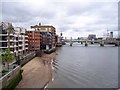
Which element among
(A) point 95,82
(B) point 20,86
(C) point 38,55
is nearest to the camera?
(B) point 20,86

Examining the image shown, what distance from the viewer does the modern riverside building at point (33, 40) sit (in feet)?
212

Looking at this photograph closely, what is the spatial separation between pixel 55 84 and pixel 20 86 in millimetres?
4535

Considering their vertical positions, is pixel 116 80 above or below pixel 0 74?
below

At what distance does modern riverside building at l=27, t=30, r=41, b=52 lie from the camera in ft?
212

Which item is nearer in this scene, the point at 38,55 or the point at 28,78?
the point at 28,78

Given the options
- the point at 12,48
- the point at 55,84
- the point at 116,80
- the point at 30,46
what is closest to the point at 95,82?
the point at 116,80

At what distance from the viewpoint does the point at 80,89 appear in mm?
22422

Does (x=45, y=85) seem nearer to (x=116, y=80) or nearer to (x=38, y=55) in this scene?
(x=116, y=80)

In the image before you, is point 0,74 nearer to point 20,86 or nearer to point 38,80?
point 20,86

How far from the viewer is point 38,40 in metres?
66.8

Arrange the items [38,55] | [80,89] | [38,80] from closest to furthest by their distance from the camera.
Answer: [80,89] → [38,80] → [38,55]

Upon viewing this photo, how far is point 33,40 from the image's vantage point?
65812 millimetres

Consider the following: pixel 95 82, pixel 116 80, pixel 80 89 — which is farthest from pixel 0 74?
pixel 116 80

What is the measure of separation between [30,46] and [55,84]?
134 feet
